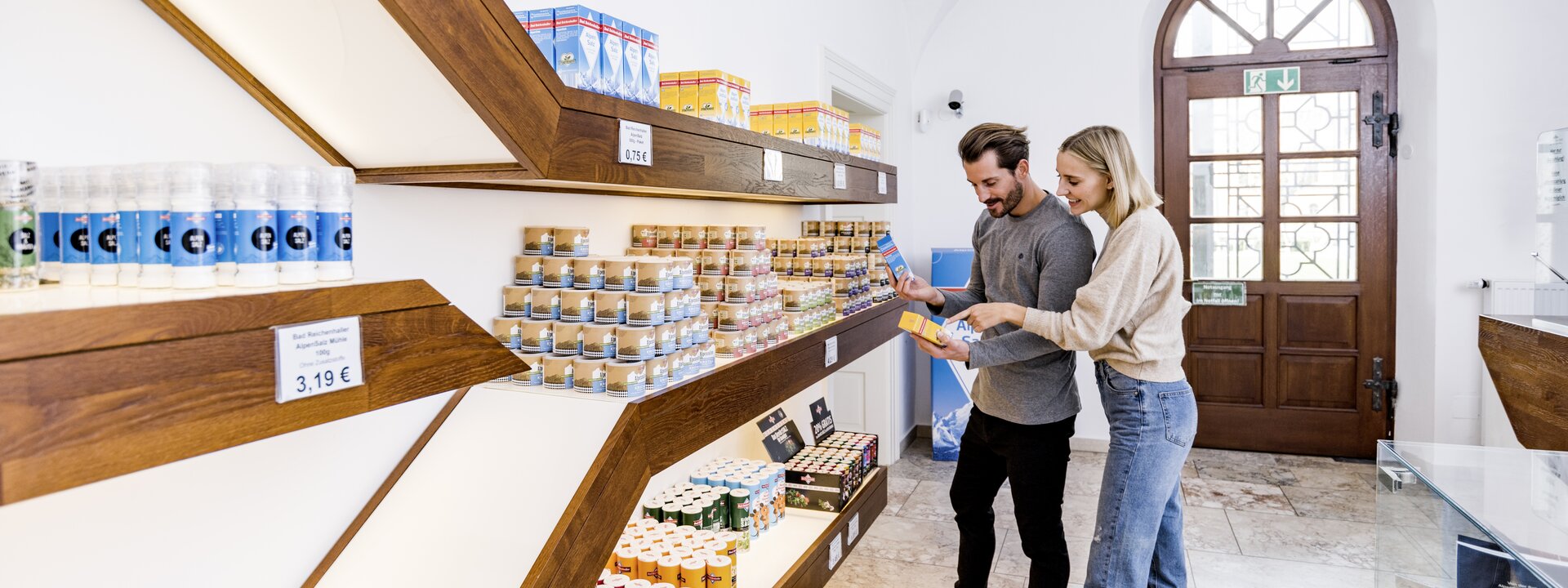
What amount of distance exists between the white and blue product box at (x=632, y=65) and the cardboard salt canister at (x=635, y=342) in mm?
404

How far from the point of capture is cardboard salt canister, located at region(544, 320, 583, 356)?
164 centimetres

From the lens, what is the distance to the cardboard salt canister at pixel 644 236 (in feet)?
7.68

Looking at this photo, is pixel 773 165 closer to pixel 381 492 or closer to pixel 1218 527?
pixel 381 492

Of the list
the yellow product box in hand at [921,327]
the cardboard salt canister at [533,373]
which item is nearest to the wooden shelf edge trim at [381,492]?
the cardboard salt canister at [533,373]

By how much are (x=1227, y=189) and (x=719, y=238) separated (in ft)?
15.1

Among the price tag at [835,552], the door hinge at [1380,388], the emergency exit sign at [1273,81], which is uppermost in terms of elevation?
the emergency exit sign at [1273,81]

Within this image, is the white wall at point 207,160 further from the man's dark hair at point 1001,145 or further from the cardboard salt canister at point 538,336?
the man's dark hair at point 1001,145

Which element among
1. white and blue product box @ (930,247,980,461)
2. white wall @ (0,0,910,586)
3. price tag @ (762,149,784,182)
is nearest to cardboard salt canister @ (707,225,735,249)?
price tag @ (762,149,784,182)

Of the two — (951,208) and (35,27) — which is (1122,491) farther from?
(951,208)

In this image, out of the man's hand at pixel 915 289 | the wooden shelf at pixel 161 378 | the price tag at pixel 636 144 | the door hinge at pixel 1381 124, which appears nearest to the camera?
the wooden shelf at pixel 161 378

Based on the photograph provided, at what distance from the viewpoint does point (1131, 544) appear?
2303 millimetres

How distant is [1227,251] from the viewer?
5.67m

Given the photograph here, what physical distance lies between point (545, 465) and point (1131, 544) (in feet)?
5.31

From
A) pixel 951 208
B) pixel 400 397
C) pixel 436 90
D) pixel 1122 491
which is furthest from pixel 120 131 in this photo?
pixel 951 208
